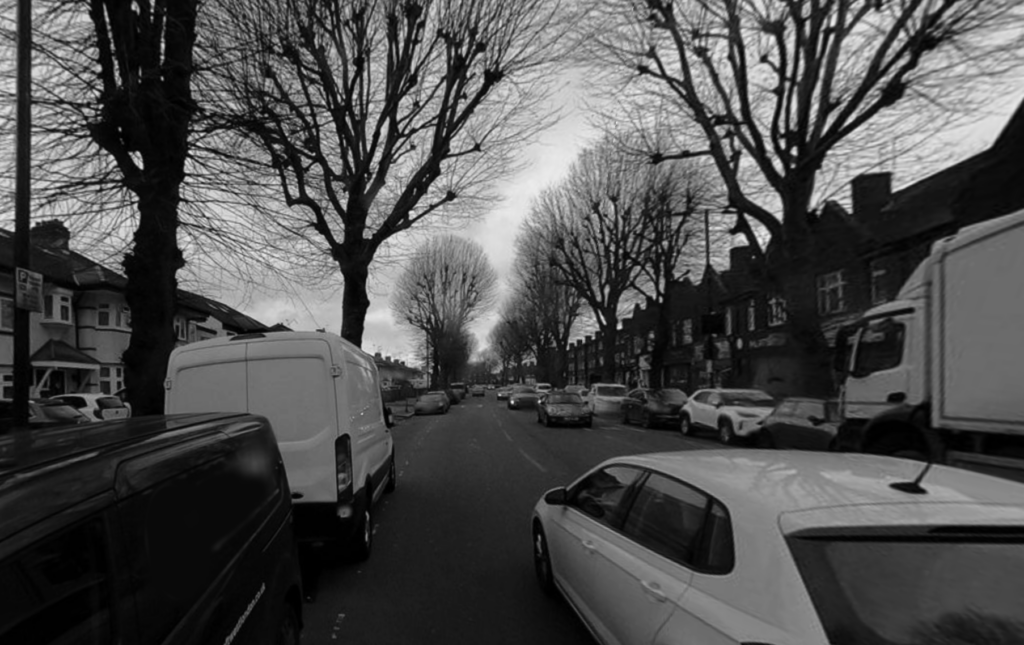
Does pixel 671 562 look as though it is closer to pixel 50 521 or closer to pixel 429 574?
pixel 50 521

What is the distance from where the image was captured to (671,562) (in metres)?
2.90

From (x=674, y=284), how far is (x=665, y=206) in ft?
16.1

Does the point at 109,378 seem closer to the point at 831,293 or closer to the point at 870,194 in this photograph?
the point at 831,293

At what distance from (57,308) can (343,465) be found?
28.8 metres

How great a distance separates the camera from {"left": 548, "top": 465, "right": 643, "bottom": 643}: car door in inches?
143

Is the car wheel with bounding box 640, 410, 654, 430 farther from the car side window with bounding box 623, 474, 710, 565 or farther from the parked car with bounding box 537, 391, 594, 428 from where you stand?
the car side window with bounding box 623, 474, 710, 565

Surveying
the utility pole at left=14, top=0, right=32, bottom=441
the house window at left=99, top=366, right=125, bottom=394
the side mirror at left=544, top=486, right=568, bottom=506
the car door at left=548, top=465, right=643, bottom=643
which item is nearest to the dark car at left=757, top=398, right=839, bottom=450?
the side mirror at left=544, top=486, right=568, bottom=506

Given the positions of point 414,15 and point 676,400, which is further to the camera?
point 676,400

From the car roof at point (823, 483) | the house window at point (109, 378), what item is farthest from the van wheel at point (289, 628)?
the house window at point (109, 378)

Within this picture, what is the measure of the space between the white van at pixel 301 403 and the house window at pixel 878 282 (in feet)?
59.5

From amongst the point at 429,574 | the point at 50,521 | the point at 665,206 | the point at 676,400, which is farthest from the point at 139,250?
the point at 665,206

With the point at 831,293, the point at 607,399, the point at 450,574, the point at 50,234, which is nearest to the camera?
the point at 450,574

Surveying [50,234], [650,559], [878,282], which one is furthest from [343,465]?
[878,282]

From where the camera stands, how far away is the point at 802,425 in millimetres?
11852
